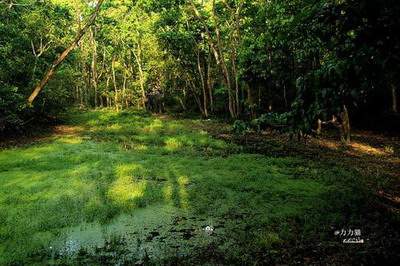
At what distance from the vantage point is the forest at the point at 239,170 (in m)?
5.35

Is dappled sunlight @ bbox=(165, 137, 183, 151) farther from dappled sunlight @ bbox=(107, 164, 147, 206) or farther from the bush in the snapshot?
the bush

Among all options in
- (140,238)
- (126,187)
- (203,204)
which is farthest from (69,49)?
(140,238)

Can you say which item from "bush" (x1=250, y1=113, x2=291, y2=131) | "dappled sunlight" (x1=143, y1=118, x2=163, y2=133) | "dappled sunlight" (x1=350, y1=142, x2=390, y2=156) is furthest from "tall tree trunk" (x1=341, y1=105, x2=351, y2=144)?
"bush" (x1=250, y1=113, x2=291, y2=131)

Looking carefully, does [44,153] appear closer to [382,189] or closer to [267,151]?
[267,151]

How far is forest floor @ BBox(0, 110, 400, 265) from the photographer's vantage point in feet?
27.2

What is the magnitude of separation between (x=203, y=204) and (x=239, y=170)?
158 inches

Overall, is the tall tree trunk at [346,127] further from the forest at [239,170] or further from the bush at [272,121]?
the bush at [272,121]

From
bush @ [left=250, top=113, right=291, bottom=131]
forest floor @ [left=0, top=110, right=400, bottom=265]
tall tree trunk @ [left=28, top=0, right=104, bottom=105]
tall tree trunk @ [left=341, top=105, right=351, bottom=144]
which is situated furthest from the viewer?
tall tree trunk @ [left=28, top=0, right=104, bottom=105]

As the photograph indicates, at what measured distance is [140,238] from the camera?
9336 millimetres

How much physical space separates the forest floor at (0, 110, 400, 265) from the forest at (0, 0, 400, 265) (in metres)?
0.05

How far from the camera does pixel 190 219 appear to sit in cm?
1037

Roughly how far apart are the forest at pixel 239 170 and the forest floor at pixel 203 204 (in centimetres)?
5

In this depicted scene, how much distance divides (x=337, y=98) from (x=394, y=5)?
3.70 ft

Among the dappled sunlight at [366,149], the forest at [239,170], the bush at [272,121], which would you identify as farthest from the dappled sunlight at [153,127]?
the bush at [272,121]
